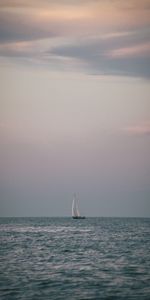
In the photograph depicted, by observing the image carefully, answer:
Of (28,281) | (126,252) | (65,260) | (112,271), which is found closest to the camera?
(28,281)

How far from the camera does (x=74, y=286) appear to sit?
116 ft

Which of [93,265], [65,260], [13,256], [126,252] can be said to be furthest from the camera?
[126,252]

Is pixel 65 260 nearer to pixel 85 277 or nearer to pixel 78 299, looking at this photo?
pixel 85 277

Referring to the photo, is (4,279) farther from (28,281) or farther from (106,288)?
Answer: (106,288)

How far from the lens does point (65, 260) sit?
4978 cm

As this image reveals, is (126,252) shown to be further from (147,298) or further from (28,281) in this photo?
(147,298)

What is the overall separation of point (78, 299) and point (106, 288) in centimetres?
395

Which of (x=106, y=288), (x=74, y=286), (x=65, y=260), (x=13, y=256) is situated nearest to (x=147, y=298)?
(x=106, y=288)

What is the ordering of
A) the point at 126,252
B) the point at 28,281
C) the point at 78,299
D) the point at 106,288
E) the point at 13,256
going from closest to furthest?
the point at 78,299, the point at 106,288, the point at 28,281, the point at 13,256, the point at 126,252

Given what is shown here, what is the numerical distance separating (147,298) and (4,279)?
38.9 feet

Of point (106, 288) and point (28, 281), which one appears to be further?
point (28, 281)

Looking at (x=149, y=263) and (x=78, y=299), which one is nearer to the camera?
(x=78, y=299)

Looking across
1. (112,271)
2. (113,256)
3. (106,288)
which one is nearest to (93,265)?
(112,271)

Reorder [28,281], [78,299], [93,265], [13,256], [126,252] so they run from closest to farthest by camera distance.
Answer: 1. [78,299]
2. [28,281]
3. [93,265]
4. [13,256]
5. [126,252]
